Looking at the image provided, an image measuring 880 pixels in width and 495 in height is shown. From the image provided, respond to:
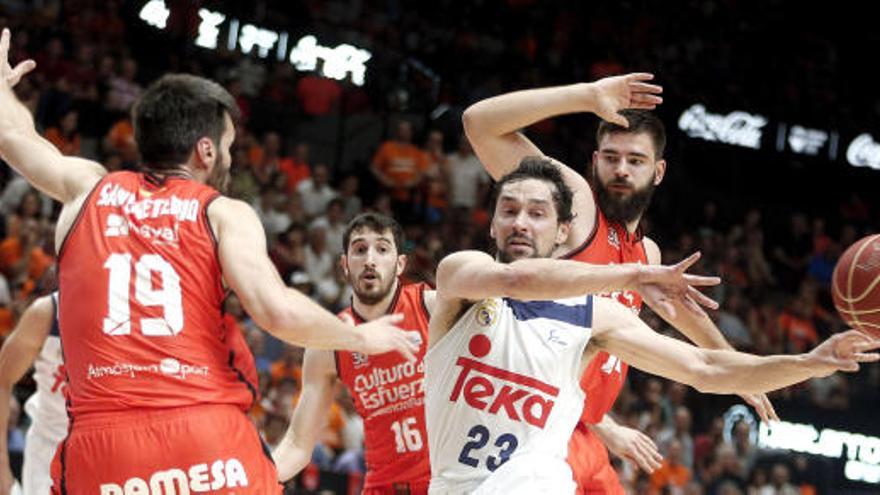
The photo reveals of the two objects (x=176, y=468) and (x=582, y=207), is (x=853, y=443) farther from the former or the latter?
(x=176, y=468)

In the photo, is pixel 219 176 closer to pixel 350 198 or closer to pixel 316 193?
pixel 316 193

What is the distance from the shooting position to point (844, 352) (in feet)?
15.3

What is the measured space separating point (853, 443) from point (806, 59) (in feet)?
28.5

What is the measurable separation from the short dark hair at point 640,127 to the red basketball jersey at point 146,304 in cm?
247

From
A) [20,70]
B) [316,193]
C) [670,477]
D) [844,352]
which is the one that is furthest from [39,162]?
[316,193]

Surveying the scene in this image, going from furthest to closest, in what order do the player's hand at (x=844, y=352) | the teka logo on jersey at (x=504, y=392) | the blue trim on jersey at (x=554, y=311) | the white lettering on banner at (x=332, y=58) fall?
the white lettering on banner at (x=332, y=58), the blue trim on jersey at (x=554, y=311), the teka logo on jersey at (x=504, y=392), the player's hand at (x=844, y=352)

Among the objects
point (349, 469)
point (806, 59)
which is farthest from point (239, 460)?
point (806, 59)

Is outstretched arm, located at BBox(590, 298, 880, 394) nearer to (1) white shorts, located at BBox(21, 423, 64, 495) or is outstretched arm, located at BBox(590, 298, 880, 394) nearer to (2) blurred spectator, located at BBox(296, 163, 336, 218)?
(1) white shorts, located at BBox(21, 423, 64, 495)

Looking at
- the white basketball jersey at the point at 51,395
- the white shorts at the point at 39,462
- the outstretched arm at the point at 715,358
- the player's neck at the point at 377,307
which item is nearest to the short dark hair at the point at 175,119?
the outstretched arm at the point at 715,358

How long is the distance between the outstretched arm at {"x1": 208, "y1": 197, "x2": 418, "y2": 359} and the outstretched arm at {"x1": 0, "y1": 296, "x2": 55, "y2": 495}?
248cm

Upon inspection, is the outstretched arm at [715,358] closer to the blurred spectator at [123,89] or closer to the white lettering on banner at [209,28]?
the blurred spectator at [123,89]

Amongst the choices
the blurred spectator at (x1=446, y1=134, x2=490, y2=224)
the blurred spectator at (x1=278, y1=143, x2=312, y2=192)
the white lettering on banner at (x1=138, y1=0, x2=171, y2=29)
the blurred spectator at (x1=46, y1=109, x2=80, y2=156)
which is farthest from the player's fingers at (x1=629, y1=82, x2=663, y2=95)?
the white lettering on banner at (x1=138, y1=0, x2=171, y2=29)

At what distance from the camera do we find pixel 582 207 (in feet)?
19.5

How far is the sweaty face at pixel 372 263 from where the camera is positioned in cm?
680
